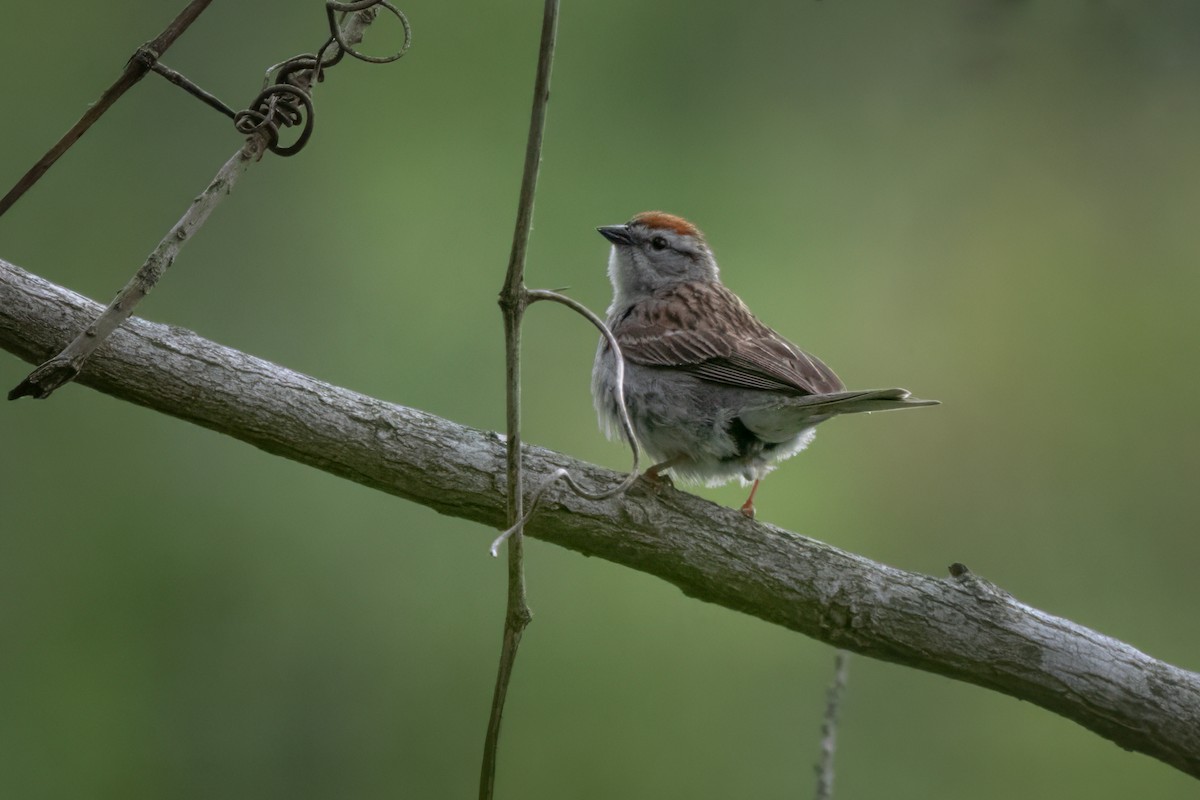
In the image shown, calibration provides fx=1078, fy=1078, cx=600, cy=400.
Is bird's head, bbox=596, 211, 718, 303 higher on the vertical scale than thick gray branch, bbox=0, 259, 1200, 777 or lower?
higher

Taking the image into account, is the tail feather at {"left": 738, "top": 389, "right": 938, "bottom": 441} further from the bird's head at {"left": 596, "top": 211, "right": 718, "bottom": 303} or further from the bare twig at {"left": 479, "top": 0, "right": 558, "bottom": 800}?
the bare twig at {"left": 479, "top": 0, "right": 558, "bottom": 800}

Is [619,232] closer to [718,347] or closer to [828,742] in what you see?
[718,347]

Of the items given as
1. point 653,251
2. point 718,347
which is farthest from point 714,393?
point 653,251

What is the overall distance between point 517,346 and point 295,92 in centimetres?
82

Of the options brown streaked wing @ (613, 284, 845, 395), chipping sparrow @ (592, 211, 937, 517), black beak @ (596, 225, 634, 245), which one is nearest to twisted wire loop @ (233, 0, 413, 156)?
chipping sparrow @ (592, 211, 937, 517)

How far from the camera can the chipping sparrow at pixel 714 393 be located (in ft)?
11.5

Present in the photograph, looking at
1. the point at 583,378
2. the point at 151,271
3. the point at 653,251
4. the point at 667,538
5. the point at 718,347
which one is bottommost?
the point at 151,271

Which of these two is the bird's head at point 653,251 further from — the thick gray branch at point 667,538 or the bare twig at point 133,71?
the bare twig at point 133,71

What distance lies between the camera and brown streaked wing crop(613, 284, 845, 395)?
140 inches

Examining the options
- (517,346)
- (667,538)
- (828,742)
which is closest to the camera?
(517,346)

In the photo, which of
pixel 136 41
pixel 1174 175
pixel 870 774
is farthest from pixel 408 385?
pixel 1174 175

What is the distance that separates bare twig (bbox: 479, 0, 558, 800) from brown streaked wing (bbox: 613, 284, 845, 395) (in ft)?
5.31

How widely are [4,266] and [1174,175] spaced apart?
18.0ft

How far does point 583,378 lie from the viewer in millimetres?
5250
